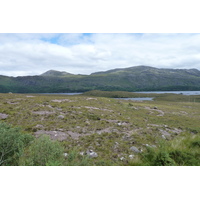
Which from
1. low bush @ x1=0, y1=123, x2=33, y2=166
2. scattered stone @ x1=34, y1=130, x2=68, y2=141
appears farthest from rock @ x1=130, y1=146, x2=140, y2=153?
low bush @ x1=0, y1=123, x2=33, y2=166

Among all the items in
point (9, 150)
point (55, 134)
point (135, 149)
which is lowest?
point (135, 149)

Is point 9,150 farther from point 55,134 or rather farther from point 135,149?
point 135,149

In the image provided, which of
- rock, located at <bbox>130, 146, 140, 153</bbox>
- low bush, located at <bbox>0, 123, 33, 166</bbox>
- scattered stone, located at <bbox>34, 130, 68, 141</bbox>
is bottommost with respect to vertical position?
rock, located at <bbox>130, 146, 140, 153</bbox>

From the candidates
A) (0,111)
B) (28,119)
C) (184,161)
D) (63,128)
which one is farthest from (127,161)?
(0,111)

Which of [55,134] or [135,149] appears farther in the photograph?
[55,134]

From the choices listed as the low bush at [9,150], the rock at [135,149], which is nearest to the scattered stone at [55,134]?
the low bush at [9,150]

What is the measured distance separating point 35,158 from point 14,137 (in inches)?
78.5

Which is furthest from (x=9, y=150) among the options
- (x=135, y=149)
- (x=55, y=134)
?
(x=135, y=149)

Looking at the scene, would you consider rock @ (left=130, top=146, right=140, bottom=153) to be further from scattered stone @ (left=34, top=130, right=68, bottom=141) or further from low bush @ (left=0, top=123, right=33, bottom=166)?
low bush @ (left=0, top=123, right=33, bottom=166)

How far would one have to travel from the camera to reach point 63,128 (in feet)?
38.1

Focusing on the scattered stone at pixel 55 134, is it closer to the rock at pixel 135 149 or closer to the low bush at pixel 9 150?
the low bush at pixel 9 150

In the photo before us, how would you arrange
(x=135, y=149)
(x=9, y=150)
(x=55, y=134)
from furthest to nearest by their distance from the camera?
(x=55, y=134) → (x=135, y=149) → (x=9, y=150)

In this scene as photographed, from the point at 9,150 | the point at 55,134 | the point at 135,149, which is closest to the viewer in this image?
the point at 9,150

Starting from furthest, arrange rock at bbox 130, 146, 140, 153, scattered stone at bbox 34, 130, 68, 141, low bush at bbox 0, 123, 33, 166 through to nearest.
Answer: scattered stone at bbox 34, 130, 68, 141 → rock at bbox 130, 146, 140, 153 → low bush at bbox 0, 123, 33, 166
